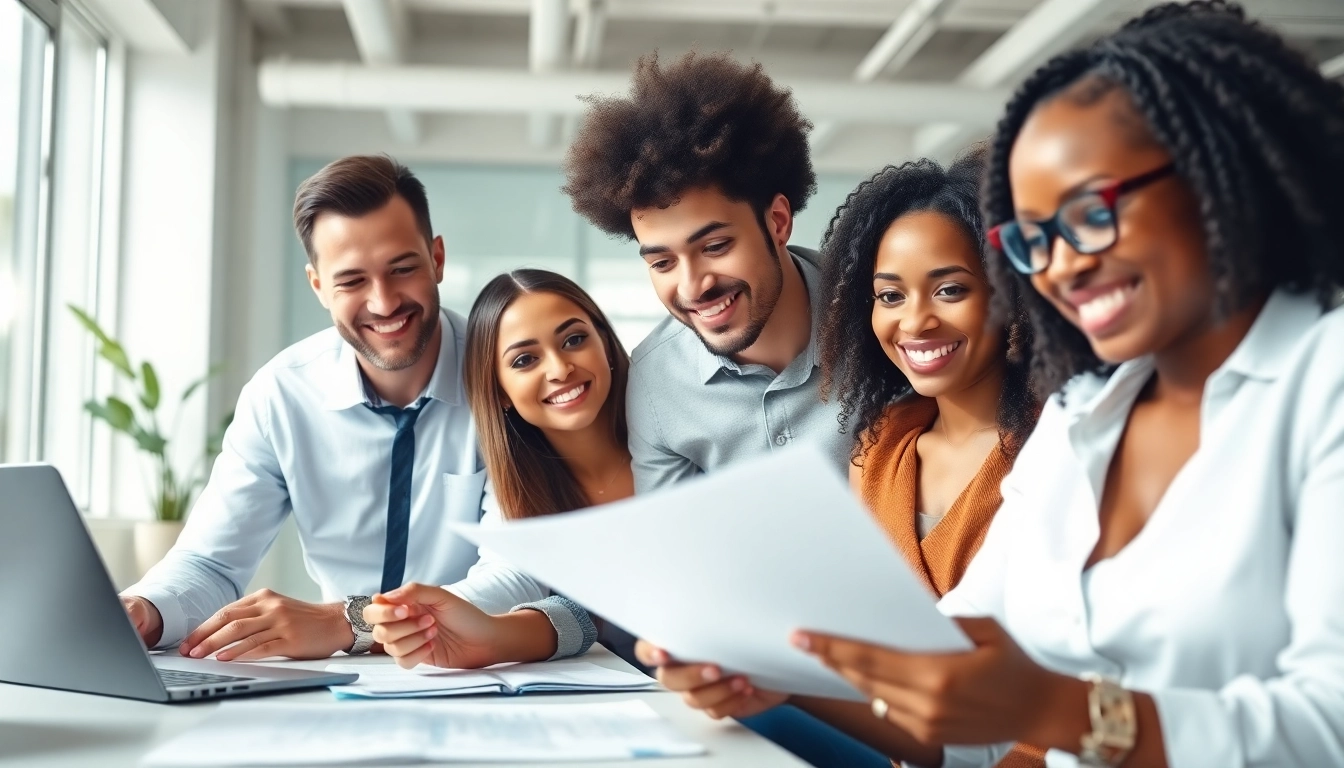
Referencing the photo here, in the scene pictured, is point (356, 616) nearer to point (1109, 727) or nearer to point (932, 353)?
point (932, 353)

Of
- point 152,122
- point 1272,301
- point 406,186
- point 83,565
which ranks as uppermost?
point 152,122

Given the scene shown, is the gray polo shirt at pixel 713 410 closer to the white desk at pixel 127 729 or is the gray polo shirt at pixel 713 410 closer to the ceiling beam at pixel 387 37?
the white desk at pixel 127 729

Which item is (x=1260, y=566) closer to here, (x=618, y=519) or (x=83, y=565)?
(x=618, y=519)

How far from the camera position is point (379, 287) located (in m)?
2.48

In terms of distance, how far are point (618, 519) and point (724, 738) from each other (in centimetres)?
37

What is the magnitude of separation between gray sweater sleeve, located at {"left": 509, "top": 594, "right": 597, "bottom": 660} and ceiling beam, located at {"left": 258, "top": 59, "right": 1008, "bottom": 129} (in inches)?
170

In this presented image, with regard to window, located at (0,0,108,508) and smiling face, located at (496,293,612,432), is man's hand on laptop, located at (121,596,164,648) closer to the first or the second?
smiling face, located at (496,293,612,432)

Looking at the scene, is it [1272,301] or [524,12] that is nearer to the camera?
[1272,301]

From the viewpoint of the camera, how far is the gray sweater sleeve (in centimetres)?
168

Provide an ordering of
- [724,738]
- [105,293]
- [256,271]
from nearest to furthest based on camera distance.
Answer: [724,738] < [105,293] < [256,271]

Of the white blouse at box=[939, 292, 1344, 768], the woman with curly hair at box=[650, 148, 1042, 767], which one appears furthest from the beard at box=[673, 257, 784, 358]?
the white blouse at box=[939, 292, 1344, 768]

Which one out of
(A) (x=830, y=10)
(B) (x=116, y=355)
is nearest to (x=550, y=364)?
(B) (x=116, y=355)

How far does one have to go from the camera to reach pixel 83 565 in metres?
1.23

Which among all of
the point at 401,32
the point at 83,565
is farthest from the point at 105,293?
the point at 83,565
